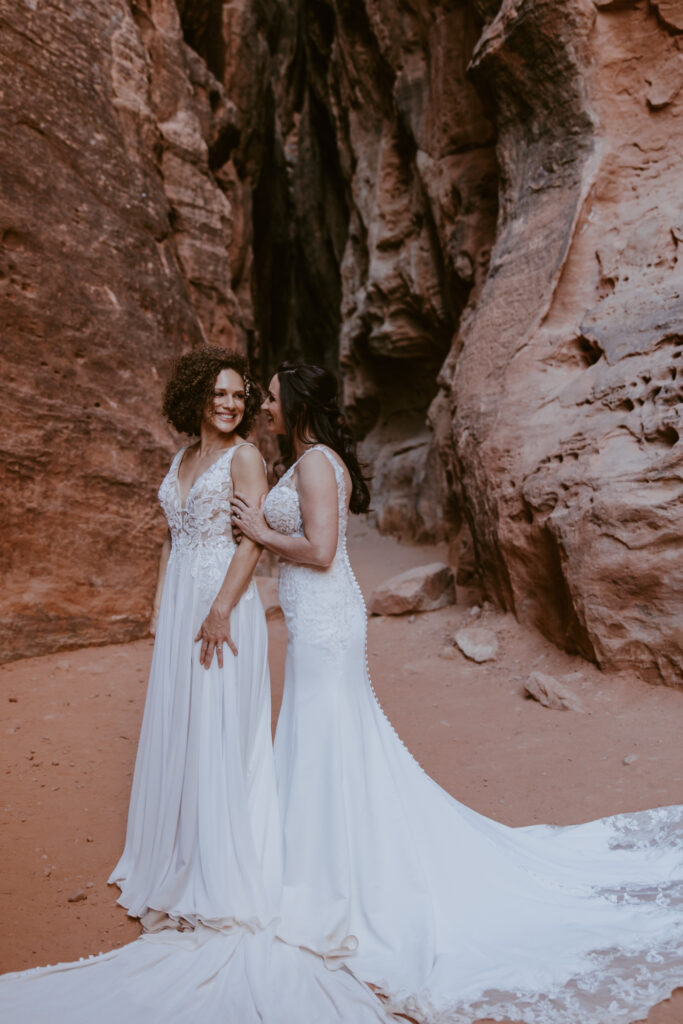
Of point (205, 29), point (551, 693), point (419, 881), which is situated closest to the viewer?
point (419, 881)

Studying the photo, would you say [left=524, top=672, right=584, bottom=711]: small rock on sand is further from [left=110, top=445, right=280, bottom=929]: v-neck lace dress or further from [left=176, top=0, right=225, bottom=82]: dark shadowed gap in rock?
[left=176, top=0, right=225, bottom=82]: dark shadowed gap in rock

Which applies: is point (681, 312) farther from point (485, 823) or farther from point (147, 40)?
point (147, 40)

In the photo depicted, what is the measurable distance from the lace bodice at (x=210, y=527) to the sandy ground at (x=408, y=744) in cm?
138

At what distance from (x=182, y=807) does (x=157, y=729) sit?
1.08 ft

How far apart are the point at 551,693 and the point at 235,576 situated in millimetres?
3121

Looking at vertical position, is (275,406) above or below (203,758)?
above

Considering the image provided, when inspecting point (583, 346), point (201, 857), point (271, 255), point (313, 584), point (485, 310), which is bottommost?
point (201, 857)

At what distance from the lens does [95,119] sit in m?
7.44

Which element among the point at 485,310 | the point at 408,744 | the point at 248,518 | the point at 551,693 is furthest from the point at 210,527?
the point at 485,310

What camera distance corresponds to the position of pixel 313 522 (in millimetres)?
2844

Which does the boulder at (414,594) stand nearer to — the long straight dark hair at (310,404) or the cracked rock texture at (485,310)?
the cracked rock texture at (485,310)

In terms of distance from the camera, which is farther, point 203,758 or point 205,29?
point 205,29

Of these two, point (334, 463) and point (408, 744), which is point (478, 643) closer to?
point (408, 744)

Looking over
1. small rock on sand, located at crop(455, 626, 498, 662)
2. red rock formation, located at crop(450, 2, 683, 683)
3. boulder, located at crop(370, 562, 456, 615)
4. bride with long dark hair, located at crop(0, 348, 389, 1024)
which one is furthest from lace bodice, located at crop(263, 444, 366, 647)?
boulder, located at crop(370, 562, 456, 615)
